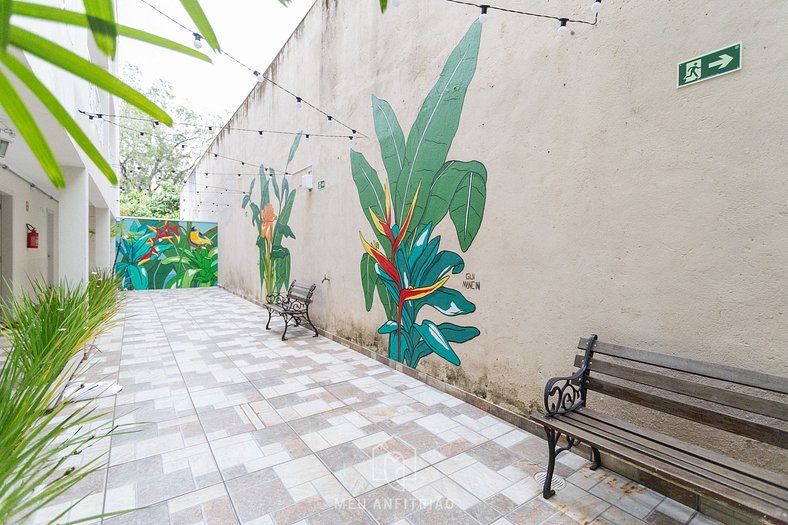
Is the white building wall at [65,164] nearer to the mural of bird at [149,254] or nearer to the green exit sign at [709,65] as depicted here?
the green exit sign at [709,65]

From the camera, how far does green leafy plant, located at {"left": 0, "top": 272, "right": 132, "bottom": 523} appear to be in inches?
45.0

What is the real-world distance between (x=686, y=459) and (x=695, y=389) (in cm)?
38

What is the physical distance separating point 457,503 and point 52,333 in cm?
331

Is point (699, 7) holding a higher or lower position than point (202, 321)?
higher

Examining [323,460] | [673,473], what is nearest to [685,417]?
[673,473]

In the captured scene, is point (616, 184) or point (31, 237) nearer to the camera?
point (616, 184)

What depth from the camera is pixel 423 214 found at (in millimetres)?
4242

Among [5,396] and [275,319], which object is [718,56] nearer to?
[5,396]

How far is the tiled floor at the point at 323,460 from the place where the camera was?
2.08 metres

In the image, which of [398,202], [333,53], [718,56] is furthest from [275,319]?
[718,56]

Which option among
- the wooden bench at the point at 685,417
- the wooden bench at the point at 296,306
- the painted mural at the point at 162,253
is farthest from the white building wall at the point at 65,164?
the painted mural at the point at 162,253

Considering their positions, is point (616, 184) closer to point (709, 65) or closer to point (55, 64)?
point (709, 65)

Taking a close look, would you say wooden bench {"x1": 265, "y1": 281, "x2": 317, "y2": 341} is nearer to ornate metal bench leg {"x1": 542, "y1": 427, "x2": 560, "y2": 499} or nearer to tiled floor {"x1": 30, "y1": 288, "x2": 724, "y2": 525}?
tiled floor {"x1": 30, "y1": 288, "x2": 724, "y2": 525}

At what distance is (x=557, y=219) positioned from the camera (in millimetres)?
2906
